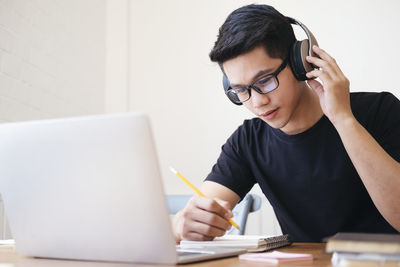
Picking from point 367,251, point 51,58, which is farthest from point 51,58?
point 367,251

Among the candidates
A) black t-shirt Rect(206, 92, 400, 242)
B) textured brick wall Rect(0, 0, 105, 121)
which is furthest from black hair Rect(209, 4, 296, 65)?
textured brick wall Rect(0, 0, 105, 121)

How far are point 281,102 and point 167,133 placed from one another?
1.74 m

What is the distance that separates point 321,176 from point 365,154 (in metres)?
0.25

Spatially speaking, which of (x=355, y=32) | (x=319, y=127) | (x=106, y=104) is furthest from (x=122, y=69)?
(x=319, y=127)

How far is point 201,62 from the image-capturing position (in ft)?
9.68

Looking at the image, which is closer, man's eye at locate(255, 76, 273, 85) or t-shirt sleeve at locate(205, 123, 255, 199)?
man's eye at locate(255, 76, 273, 85)

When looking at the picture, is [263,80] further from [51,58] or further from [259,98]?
[51,58]

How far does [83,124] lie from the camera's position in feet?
2.29

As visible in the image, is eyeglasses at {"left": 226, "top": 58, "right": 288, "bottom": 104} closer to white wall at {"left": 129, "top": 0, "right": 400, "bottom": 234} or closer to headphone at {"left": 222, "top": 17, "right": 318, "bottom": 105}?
headphone at {"left": 222, "top": 17, "right": 318, "bottom": 105}

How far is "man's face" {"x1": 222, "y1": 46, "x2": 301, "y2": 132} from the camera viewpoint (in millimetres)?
1250

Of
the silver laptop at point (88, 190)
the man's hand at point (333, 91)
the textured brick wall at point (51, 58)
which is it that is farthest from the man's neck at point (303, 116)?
the textured brick wall at point (51, 58)

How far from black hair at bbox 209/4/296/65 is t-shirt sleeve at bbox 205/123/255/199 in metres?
0.35

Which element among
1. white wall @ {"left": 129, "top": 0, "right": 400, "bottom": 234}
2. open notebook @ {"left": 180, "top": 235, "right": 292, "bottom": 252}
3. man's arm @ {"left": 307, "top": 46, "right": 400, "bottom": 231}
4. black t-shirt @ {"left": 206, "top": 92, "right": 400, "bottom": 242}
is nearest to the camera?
open notebook @ {"left": 180, "top": 235, "right": 292, "bottom": 252}

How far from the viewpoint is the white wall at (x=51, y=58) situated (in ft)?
7.57
